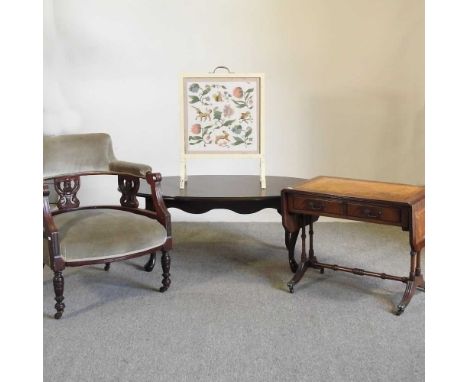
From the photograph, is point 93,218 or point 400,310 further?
point 93,218

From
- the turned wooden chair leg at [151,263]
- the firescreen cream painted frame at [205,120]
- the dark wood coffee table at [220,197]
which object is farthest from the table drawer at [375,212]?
the turned wooden chair leg at [151,263]

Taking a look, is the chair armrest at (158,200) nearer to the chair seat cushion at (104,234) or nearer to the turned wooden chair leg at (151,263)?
the chair seat cushion at (104,234)

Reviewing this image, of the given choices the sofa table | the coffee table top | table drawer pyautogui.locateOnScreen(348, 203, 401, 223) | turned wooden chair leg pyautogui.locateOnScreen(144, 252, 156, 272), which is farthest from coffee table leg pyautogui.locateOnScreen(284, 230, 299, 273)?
turned wooden chair leg pyautogui.locateOnScreen(144, 252, 156, 272)

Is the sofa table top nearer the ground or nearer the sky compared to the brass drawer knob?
nearer the sky

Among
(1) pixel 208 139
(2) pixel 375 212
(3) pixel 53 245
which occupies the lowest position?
(3) pixel 53 245

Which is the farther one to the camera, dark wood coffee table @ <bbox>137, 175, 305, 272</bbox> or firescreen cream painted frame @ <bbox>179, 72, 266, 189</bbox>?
firescreen cream painted frame @ <bbox>179, 72, 266, 189</bbox>

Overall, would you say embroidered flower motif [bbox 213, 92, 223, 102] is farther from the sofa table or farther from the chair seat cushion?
the chair seat cushion

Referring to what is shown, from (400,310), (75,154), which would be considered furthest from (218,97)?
(400,310)

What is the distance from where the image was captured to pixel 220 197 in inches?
128

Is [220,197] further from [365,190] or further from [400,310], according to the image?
[400,310]

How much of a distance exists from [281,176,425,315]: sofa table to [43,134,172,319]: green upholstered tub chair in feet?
2.50

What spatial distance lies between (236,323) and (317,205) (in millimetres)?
796

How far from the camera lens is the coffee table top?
3296 mm

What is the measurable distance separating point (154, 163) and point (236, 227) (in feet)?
3.18
